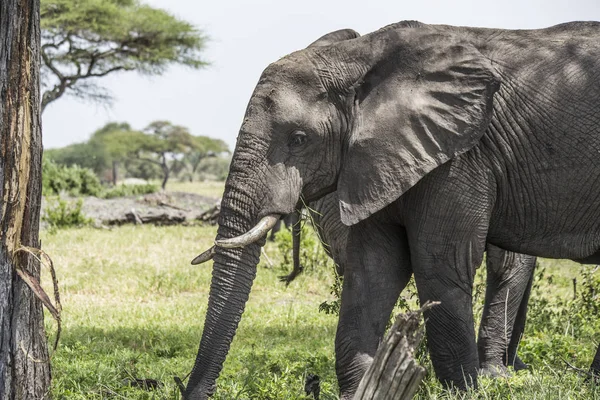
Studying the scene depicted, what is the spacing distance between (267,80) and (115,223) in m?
12.8

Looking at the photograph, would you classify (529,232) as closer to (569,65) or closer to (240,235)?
(569,65)

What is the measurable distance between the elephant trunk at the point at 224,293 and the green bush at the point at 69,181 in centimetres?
1688

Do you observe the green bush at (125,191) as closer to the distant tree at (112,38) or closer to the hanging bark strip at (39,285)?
the distant tree at (112,38)

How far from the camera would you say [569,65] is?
4.67m

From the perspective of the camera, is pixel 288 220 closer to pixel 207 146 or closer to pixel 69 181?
pixel 69 181

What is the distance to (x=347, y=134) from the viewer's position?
458cm

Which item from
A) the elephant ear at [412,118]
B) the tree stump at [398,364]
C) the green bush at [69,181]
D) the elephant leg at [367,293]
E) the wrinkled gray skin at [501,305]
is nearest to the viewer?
the tree stump at [398,364]

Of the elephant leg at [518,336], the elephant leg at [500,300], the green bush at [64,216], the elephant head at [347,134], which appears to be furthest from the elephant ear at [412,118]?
the green bush at [64,216]

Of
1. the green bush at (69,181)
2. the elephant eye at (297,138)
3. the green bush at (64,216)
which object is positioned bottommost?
the green bush at (64,216)

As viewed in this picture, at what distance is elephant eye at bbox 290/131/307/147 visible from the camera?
4.47 metres

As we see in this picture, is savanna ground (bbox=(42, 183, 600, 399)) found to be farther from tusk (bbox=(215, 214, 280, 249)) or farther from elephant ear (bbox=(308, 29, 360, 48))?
elephant ear (bbox=(308, 29, 360, 48))

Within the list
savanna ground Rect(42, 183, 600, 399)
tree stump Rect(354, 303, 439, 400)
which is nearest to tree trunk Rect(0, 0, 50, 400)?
savanna ground Rect(42, 183, 600, 399)

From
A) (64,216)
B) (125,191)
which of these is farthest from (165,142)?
(64,216)

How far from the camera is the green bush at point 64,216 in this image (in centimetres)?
1561
